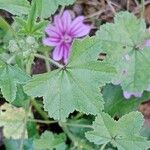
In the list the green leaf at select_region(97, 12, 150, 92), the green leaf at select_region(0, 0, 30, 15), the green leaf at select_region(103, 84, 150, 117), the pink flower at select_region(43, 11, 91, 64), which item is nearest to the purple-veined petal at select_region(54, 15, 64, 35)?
the pink flower at select_region(43, 11, 91, 64)

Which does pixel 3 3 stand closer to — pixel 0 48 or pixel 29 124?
pixel 0 48

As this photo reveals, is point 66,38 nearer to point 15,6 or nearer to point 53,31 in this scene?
point 53,31

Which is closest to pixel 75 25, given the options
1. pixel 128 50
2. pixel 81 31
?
pixel 81 31

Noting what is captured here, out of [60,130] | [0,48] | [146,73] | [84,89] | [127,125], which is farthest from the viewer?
[60,130]

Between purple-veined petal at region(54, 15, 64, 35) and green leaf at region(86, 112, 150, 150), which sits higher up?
purple-veined petal at region(54, 15, 64, 35)

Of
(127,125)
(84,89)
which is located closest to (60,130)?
(127,125)

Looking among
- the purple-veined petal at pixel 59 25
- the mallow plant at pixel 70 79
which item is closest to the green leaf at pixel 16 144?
the mallow plant at pixel 70 79

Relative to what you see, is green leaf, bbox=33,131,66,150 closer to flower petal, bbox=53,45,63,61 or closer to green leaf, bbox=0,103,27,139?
green leaf, bbox=0,103,27,139
